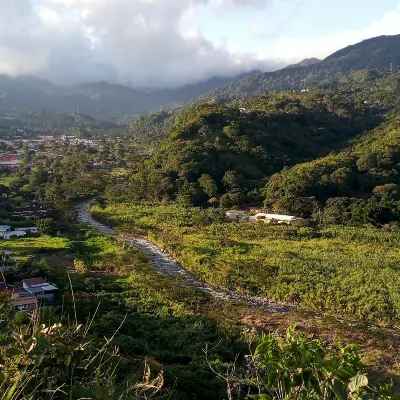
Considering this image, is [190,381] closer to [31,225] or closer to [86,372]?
[86,372]

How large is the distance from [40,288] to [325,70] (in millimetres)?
147254

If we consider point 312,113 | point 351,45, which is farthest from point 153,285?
point 351,45

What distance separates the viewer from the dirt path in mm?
14484

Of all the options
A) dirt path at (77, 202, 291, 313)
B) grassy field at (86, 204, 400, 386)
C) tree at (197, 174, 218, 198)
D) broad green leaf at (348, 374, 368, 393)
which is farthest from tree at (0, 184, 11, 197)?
broad green leaf at (348, 374, 368, 393)

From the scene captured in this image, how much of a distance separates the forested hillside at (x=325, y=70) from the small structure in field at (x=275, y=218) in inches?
4153

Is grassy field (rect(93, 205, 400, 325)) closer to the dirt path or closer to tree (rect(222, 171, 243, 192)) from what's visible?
the dirt path

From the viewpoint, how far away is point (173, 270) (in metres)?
18.3

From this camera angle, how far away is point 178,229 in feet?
76.7

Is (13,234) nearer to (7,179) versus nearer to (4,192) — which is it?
(4,192)

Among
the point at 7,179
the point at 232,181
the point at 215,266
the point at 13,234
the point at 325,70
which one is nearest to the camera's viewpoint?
the point at 215,266

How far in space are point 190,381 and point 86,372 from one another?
6.39 metres

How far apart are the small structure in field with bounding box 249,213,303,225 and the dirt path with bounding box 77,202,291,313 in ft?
22.8

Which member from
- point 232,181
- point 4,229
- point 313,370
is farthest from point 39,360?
point 232,181

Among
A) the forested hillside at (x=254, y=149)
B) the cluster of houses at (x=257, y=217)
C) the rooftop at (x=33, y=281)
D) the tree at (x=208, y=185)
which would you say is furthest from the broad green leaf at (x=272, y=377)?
the tree at (x=208, y=185)
